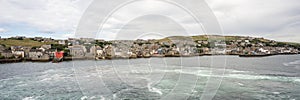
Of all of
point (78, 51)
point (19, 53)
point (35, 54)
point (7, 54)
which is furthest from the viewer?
point (78, 51)

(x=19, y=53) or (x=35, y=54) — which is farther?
(x=19, y=53)

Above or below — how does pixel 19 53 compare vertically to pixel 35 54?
above

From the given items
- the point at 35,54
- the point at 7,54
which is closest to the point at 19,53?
the point at 7,54

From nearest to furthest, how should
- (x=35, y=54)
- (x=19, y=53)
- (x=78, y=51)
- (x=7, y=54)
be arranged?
(x=7, y=54), (x=35, y=54), (x=19, y=53), (x=78, y=51)

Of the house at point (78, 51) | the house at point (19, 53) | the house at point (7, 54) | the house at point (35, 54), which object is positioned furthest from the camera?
the house at point (78, 51)

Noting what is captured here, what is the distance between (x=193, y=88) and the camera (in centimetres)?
1349

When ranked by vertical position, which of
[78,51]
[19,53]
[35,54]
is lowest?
[35,54]

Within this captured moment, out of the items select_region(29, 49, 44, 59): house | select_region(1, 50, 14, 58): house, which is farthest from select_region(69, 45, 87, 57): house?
select_region(1, 50, 14, 58): house

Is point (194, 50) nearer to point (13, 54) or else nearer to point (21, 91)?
point (13, 54)

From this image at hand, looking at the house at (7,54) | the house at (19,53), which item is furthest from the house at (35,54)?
the house at (7,54)

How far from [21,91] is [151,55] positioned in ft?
160

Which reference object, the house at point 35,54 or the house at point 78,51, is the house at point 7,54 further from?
the house at point 78,51

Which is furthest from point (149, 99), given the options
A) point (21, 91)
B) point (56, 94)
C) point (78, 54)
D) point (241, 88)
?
point (78, 54)

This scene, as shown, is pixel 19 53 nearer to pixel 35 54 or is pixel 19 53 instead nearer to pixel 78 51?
pixel 35 54
